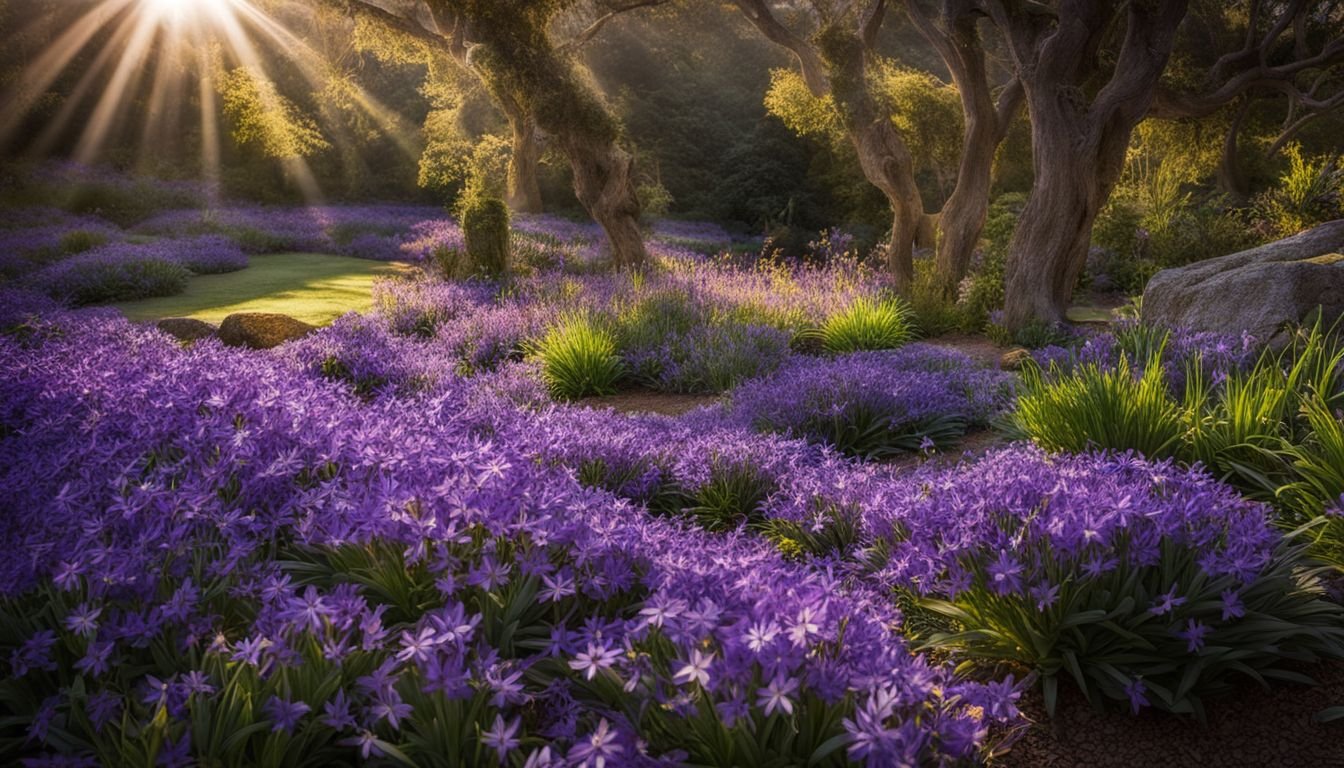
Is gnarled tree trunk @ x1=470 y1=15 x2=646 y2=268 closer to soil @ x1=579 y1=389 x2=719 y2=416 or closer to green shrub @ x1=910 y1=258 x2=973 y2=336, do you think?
green shrub @ x1=910 y1=258 x2=973 y2=336

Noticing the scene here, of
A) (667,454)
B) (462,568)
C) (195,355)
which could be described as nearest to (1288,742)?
(462,568)

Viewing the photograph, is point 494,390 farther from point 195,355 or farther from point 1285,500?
point 1285,500

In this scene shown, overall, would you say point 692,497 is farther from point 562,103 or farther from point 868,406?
point 562,103

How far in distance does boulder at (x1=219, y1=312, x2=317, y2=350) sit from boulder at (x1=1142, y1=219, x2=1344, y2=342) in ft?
25.5

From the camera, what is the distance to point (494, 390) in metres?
6.24

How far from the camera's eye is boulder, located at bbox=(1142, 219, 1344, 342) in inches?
228

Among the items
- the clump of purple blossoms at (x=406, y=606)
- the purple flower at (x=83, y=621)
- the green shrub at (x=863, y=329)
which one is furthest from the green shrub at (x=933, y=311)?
the purple flower at (x=83, y=621)

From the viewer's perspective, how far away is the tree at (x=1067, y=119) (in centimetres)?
957

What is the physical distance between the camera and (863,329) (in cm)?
884

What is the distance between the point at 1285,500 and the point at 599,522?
276 centimetres

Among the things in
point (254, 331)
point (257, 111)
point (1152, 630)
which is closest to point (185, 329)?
point (254, 331)

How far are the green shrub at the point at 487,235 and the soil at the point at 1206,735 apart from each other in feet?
35.7

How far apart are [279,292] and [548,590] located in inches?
424

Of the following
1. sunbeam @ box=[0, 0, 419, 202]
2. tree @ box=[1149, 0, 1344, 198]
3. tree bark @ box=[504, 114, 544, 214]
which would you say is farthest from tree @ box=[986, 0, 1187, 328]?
sunbeam @ box=[0, 0, 419, 202]
